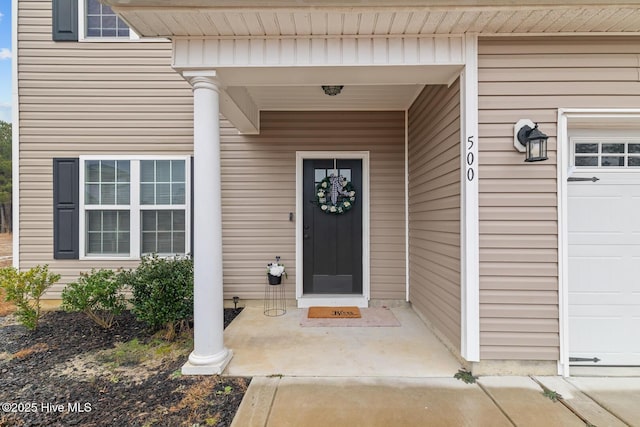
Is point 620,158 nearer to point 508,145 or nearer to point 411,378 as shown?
point 508,145

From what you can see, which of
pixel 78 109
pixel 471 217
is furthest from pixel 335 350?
pixel 78 109

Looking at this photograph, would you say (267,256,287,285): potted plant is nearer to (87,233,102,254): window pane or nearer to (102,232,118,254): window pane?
(102,232,118,254): window pane

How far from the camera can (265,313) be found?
376 centimetres

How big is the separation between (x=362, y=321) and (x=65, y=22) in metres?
5.27

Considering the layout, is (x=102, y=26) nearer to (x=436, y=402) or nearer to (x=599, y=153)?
(x=436, y=402)

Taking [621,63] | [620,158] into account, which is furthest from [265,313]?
[621,63]

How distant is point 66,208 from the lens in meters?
4.02

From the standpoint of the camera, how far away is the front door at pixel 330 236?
13.6 ft

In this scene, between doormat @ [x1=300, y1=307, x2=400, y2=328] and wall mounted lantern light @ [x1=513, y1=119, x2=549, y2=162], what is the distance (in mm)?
2084

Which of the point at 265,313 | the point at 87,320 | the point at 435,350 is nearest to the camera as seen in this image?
the point at 435,350

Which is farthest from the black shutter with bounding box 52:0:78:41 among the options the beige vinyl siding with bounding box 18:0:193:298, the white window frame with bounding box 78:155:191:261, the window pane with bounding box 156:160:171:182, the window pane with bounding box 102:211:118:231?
the window pane with bounding box 102:211:118:231

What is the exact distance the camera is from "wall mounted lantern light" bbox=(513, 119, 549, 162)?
2211 mm

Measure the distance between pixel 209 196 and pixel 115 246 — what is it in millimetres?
2564

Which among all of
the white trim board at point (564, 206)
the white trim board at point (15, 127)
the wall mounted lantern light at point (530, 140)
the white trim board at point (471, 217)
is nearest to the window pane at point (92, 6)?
the white trim board at point (15, 127)
